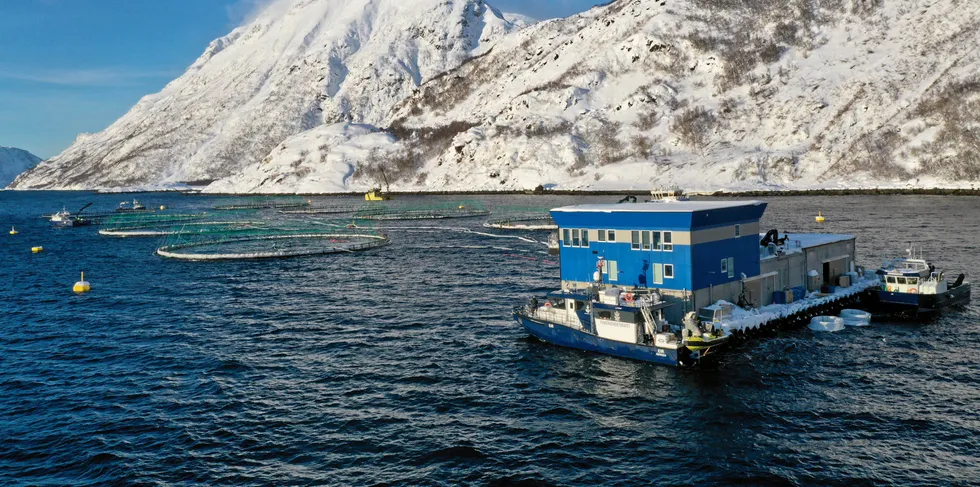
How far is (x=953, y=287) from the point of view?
71.0 m

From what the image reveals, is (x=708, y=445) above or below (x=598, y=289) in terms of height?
below

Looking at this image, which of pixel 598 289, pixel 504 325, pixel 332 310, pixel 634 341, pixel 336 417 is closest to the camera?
pixel 336 417

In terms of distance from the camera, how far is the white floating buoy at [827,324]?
6306 cm

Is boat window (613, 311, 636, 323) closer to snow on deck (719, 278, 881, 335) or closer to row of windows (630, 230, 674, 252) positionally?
snow on deck (719, 278, 881, 335)

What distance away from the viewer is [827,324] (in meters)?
63.1

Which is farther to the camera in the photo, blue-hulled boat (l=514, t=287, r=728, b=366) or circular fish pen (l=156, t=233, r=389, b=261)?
circular fish pen (l=156, t=233, r=389, b=261)

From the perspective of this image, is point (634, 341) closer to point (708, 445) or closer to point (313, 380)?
point (708, 445)

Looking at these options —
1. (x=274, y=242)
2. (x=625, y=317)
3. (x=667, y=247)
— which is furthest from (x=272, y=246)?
(x=625, y=317)

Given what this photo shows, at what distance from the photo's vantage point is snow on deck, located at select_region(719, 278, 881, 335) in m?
59.0

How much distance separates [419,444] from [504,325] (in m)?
27.4

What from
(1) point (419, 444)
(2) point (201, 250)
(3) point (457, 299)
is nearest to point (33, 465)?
(1) point (419, 444)

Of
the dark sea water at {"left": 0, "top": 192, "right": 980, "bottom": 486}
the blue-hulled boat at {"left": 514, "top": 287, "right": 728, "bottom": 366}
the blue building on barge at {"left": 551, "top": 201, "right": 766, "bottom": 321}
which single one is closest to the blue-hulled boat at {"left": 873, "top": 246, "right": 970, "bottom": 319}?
the dark sea water at {"left": 0, "top": 192, "right": 980, "bottom": 486}

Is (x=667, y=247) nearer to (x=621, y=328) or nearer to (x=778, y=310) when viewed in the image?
(x=621, y=328)

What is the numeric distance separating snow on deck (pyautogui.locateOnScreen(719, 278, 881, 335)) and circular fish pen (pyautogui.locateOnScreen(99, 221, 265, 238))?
119113 millimetres
